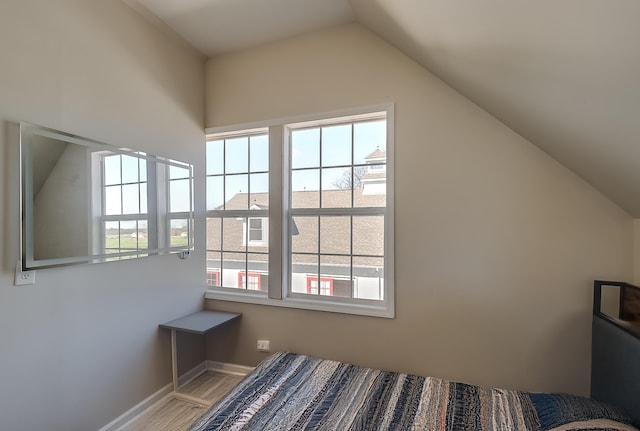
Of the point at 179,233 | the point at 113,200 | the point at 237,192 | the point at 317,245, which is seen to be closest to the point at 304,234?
the point at 317,245

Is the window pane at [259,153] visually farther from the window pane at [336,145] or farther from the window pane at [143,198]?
the window pane at [143,198]

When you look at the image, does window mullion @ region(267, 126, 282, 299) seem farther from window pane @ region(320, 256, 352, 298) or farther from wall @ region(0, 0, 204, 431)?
wall @ region(0, 0, 204, 431)

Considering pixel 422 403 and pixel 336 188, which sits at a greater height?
pixel 336 188

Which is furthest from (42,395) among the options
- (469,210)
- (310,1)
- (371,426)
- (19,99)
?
A: (310,1)

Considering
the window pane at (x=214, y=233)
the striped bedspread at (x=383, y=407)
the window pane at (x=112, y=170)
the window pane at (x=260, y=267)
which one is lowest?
the striped bedspread at (x=383, y=407)

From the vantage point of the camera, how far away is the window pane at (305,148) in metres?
2.52

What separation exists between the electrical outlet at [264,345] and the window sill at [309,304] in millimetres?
331

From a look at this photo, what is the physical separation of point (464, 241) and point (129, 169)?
2.38 m

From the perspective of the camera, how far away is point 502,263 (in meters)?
1.93

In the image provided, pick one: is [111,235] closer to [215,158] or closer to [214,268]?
[214,268]

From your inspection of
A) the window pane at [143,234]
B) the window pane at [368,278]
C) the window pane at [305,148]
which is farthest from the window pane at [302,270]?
the window pane at [143,234]

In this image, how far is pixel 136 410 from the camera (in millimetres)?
2094

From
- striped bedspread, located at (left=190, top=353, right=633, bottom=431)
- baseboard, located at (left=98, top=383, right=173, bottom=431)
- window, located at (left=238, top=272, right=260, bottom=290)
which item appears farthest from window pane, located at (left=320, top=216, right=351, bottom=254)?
baseboard, located at (left=98, top=383, right=173, bottom=431)

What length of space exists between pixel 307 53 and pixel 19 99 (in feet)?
6.19
